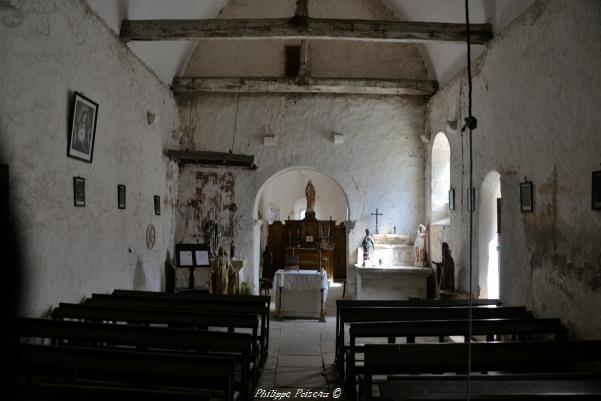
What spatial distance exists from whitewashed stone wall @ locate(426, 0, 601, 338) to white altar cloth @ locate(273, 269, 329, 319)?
2.93 meters

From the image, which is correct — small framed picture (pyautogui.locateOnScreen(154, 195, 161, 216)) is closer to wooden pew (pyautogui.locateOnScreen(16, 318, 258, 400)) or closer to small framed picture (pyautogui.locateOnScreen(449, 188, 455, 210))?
wooden pew (pyautogui.locateOnScreen(16, 318, 258, 400))

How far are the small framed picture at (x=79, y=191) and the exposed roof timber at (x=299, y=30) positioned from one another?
242cm

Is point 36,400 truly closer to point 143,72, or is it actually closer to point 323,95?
point 143,72

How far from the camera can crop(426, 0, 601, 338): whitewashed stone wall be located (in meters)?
4.55

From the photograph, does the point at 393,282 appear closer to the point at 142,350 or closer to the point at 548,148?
the point at 548,148

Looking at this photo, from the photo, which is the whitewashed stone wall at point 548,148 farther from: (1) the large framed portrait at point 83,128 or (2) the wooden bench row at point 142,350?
(1) the large framed portrait at point 83,128

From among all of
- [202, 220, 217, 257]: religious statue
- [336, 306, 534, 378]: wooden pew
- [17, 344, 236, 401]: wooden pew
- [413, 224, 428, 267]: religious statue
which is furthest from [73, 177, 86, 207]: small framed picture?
[413, 224, 428, 267]: religious statue

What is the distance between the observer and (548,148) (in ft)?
17.3

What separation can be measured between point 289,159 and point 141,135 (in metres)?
3.34

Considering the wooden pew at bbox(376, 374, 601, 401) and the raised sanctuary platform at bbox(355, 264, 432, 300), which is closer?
the wooden pew at bbox(376, 374, 601, 401)

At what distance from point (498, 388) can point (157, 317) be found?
324 centimetres

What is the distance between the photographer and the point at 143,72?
7887 millimetres

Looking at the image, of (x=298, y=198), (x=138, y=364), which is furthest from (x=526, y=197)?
(x=298, y=198)

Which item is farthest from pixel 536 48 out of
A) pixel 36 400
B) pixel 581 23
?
pixel 36 400
